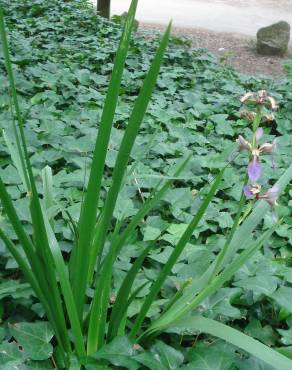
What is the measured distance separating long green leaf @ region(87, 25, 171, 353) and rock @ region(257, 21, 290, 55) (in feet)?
21.2

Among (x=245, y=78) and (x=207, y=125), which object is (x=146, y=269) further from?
(x=245, y=78)

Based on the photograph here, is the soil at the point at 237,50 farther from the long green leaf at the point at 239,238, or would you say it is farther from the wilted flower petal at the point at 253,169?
the wilted flower petal at the point at 253,169

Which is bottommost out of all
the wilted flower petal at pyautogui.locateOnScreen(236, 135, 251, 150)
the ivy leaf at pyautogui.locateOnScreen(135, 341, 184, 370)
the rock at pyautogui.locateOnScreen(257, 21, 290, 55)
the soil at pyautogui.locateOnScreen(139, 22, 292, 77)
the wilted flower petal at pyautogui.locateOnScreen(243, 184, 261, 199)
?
the soil at pyautogui.locateOnScreen(139, 22, 292, 77)

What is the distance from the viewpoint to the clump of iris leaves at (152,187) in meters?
1.20

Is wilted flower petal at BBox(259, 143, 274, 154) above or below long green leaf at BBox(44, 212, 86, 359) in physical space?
above

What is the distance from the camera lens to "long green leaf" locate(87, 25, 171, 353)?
2.78 feet

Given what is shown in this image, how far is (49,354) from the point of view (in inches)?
45.5

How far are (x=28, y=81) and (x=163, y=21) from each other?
6.48 m

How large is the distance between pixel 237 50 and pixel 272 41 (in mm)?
507

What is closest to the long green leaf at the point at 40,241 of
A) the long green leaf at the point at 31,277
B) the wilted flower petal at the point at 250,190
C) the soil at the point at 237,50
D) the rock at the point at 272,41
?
the long green leaf at the point at 31,277

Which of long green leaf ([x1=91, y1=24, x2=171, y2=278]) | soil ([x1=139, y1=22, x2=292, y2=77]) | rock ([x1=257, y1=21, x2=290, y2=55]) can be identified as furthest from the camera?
rock ([x1=257, y1=21, x2=290, y2=55])

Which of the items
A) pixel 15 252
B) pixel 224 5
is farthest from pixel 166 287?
pixel 224 5

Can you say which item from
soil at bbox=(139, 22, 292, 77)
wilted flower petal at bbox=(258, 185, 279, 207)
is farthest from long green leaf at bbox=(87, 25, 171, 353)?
soil at bbox=(139, 22, 292, 77)

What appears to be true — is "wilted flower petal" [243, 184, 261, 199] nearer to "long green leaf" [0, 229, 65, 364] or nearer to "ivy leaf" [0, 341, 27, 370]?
"long green leaf" [0, 229, 65, 364]
